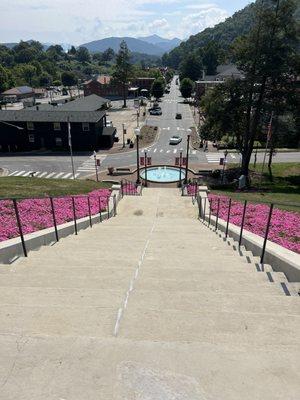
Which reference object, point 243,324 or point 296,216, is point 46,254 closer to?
point 243,324

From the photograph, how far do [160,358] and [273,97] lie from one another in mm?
32644

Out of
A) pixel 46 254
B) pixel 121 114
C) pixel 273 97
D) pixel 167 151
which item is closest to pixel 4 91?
pixel 121 114

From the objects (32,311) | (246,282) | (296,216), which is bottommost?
(296,216)

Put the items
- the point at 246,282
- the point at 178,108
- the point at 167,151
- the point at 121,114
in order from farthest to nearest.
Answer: the point at 178,108, the point at 121,114, the point at 167,151, the point at 246,282

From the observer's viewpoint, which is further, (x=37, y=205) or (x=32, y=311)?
(x=37, y=205)

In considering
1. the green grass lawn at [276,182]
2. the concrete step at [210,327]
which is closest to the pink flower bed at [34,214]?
the concrete step at [210,327]

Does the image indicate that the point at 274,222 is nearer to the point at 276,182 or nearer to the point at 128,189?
the point at 128,189

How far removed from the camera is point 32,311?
460cm

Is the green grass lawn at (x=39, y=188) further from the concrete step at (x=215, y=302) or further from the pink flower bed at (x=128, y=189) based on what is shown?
the concrete step at (x=215, y=302)

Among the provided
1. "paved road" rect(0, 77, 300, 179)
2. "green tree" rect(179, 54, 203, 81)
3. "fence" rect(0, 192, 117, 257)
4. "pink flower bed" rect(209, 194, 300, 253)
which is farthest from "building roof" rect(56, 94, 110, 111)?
"green tree" rect(179, 54, 203, 81)


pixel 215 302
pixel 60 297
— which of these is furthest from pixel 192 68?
pixel 60 297

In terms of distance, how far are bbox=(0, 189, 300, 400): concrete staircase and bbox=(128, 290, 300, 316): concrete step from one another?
1cm

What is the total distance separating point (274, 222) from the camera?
14836mm

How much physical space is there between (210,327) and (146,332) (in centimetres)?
77
